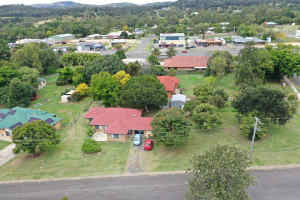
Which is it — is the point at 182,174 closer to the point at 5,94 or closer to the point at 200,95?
the point at 200,95

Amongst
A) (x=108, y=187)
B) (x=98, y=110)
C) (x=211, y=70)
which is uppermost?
(x=211, y=70)

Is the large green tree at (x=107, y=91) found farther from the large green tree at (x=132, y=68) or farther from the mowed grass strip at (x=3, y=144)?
the large green tree at (x=132, y=68)

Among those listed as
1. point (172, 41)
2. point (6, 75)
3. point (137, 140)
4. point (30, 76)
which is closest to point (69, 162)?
point (137, 140)

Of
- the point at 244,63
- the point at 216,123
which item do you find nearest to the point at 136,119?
the point at 216,123

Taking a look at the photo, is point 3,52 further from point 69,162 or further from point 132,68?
point 69,162

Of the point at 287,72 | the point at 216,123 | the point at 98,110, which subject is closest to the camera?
the point at 216,123

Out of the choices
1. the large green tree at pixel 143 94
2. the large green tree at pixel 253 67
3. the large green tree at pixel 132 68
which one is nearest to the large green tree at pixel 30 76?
the large green tree at pixel 132 68

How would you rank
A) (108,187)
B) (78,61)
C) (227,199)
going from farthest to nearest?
(78,61), (108,187), (227,199)
